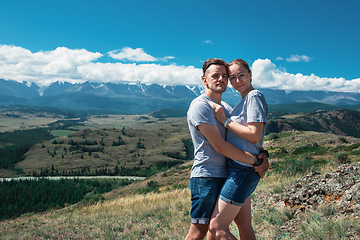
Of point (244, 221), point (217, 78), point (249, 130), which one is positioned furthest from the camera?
point (244, 221)

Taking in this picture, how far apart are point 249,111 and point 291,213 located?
459cm

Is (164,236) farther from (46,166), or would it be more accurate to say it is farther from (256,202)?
(46,166)

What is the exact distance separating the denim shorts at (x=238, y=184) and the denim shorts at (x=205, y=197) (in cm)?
11

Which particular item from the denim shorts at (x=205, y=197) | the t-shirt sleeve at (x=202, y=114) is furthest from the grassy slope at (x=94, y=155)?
the t-shirt sleeve at (x=202, y=114)

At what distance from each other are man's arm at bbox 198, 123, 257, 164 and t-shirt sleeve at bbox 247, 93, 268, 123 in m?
0.45

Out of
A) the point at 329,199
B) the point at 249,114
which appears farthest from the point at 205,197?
the point at 329,199

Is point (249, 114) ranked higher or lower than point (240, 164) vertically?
higher

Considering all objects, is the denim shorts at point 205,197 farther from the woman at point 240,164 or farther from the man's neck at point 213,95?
the man's neck at point 213,95

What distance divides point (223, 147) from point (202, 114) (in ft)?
1.80

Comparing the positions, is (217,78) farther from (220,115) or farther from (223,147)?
(223,147)

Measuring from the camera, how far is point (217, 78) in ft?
11.3

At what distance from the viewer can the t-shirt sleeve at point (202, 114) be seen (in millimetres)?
3102

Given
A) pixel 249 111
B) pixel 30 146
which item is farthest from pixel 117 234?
pixel 30 146

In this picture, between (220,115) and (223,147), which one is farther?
(220,115)
